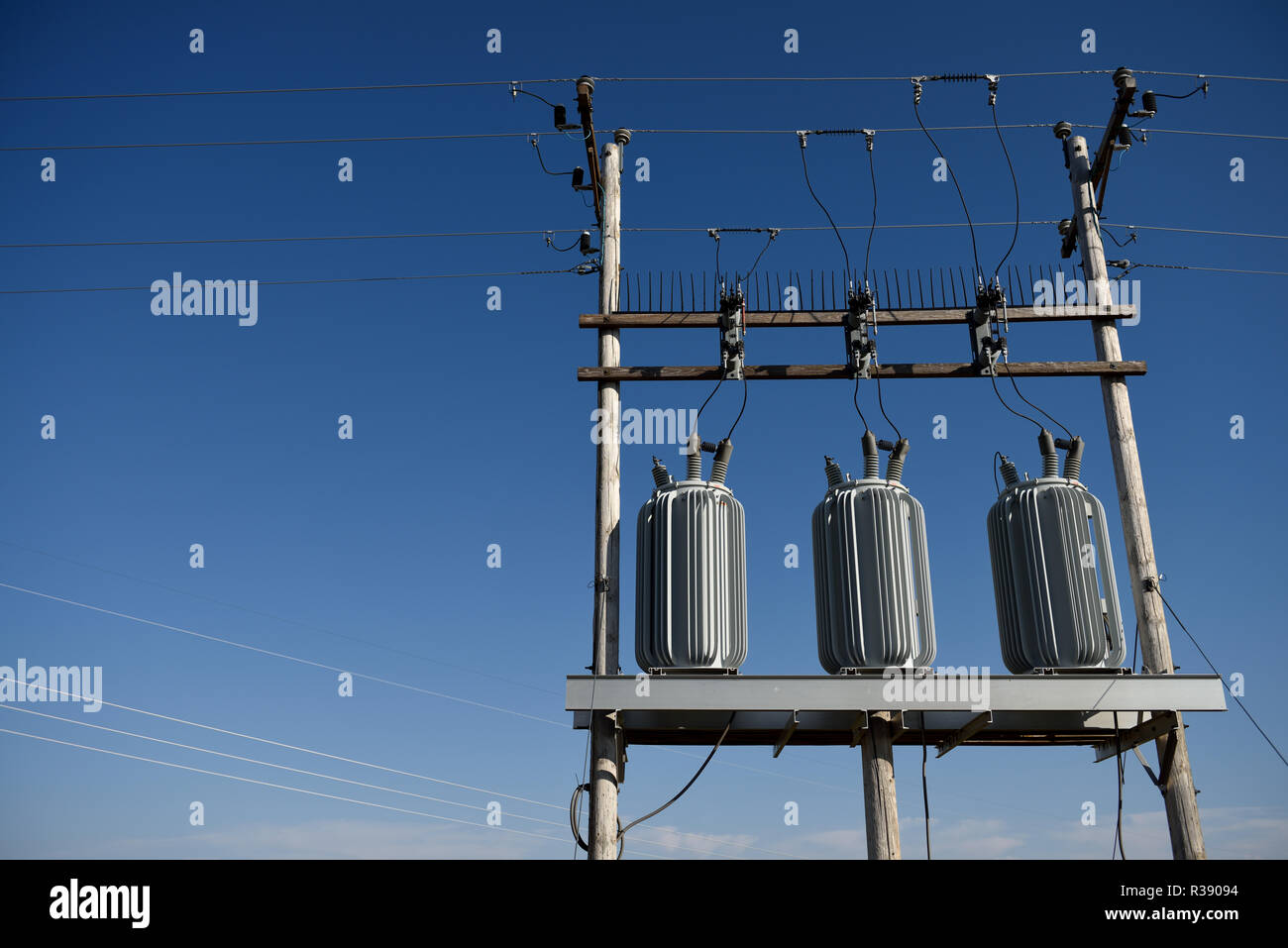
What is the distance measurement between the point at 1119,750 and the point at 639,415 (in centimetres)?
610

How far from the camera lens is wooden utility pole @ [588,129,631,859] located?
9.29m

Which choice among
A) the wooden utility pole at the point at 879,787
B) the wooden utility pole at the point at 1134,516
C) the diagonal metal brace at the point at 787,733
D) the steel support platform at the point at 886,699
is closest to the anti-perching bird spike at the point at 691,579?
the steel support platform at the point at 886,699

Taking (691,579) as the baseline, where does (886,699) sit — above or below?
below

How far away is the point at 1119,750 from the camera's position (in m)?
9.55

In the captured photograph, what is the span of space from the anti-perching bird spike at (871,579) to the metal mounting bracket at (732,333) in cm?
194

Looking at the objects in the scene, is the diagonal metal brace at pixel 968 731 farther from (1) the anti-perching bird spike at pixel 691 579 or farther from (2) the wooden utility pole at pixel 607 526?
(2) the wooden utility pole at pixel 607 526

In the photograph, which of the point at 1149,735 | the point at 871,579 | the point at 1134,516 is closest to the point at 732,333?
the point at 871,579

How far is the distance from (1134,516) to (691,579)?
5168 mm

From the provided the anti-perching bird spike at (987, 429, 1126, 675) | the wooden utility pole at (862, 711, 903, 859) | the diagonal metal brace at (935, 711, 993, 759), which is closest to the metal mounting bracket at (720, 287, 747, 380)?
the anti-perching bird spike at (987, 429, 1126, 675)

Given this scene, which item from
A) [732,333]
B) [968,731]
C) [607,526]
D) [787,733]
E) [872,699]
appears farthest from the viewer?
[732,333]

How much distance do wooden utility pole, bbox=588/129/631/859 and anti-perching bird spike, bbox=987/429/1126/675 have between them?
4.10 m

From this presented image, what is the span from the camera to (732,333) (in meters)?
11.0

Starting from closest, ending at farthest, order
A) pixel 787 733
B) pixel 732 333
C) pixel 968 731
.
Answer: pixel 787 733 < pixel 968 731 < pixel 732 333

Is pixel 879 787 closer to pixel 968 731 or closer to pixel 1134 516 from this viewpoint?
pixel 968 731
